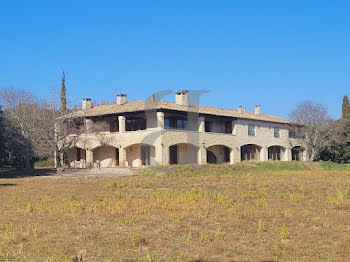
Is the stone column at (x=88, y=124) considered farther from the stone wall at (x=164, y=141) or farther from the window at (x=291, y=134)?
the window at (x=291, y=134)

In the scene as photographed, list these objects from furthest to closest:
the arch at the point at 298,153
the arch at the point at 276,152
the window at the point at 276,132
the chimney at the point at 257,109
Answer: the arch at the point at 298,153, the chimney at the point at 257,109, the arch at the point at 276,152, the window at the point at 276,132

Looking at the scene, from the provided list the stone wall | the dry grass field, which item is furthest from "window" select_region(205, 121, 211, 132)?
the dry grass field

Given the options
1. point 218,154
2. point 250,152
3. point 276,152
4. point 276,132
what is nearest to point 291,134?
point 276,152

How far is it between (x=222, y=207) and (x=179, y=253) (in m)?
5.86

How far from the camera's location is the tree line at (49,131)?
36.3 m

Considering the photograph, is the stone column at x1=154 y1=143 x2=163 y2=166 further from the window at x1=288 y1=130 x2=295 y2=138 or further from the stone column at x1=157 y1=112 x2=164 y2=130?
the window at x1=288 y1=130 x2=295 y2=138

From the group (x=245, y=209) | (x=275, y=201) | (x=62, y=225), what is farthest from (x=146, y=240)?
(x=275, y=201)

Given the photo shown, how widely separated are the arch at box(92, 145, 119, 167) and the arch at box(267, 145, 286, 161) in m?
20.7

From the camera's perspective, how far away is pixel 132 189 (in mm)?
20641

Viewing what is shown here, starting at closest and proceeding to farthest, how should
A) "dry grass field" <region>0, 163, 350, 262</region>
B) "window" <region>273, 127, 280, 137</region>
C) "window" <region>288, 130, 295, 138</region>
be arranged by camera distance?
1. "dry grass field" <region>0, 163, 350, 262</region>
2. "window" <region>273, 127, 280, 137</region>
3. "window" <region>288, 130, 295, 138</region>

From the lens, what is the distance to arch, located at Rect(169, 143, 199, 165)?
41719 mm

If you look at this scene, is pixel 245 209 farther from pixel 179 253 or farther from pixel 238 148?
pixel 238 148

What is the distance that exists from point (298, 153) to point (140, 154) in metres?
25.9

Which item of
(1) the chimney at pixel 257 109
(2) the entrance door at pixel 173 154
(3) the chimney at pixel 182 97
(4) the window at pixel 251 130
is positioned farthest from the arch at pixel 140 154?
(1) the chimney at pixel 257 109
